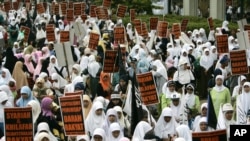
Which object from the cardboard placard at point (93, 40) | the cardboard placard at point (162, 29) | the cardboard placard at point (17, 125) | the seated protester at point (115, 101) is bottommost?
the cardboard placard at point (17, 125)

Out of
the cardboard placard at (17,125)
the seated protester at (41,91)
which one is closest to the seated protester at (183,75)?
the seated protester at (41,91)

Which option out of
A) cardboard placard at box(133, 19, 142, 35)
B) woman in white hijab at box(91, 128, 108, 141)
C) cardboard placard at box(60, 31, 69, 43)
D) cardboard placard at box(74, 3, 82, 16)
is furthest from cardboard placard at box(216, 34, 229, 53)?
cardboard placard at box(74, 3, 82, 16)

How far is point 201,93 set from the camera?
18.2 meters

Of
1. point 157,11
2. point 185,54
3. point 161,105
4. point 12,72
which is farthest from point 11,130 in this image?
point 157,11

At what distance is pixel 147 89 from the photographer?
41.0 feet

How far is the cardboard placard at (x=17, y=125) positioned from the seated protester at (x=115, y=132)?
1194mm

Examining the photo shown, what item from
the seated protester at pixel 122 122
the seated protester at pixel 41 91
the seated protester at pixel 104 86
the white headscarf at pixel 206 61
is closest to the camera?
the seated protester at pixel 122 122

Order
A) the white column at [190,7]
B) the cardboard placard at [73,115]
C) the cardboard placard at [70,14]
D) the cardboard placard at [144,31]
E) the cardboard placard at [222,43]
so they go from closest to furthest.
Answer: the cardboard placard at [73,115] → the cardboard placard at [222,43] → the cardboard placard at [144,31] → the cardboard placard at [70,14] → the white column at [190,7]

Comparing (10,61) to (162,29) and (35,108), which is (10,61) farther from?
(35,108)

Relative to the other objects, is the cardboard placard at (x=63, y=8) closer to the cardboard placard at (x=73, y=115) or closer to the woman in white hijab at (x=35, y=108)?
the woman in white hijab at (x=35, y=108)

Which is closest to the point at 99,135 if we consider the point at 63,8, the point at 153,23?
the point at 153,23

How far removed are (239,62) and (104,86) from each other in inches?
99.5

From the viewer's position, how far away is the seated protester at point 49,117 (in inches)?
468

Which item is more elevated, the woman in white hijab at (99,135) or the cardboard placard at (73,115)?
the cardboard placard at (73,115)
